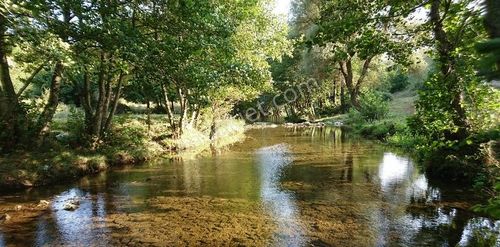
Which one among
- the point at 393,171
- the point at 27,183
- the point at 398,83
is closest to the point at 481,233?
the point at 393,171

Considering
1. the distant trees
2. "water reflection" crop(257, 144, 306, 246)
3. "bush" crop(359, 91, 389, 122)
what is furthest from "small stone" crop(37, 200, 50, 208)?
"bush" crop(359, 91, 389, 122)

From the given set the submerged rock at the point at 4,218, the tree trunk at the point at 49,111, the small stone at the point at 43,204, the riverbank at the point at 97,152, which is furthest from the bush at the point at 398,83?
the submerged rock at the point at 4,218

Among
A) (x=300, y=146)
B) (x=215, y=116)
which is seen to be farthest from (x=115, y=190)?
(x=215, y=116)

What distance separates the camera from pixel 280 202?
36.1ft

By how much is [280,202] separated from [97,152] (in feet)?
33.4

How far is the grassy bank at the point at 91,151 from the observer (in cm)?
1338

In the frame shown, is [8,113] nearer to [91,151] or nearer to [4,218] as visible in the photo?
[91,151]

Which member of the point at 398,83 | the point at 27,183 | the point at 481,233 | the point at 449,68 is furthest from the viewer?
the point at 398,83

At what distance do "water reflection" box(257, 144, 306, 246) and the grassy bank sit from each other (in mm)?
5827

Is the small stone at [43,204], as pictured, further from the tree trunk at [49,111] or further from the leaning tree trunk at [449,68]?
the leaning tree trunk at [449,68]

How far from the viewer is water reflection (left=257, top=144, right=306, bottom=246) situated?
8.28m

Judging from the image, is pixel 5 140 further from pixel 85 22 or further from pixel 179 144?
pixel 179 144

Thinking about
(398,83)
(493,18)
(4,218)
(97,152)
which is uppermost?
(398,83)

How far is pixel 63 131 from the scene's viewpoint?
60.0ft
